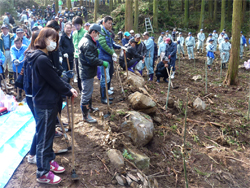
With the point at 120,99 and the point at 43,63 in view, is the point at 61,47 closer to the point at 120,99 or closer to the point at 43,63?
the point at 120,99

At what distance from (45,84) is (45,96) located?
16 cm

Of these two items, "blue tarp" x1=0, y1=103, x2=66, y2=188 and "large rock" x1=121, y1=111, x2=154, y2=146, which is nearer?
"blue tarp" x1=0, y1=103, x2=66, y2=188

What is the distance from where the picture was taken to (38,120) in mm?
2998

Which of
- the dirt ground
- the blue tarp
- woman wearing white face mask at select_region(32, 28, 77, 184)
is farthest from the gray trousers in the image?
woman wearing white face mask at select_region(32, 28, 77, 184)

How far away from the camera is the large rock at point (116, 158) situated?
3656 mm

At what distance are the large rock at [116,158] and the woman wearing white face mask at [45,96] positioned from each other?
38.3 inches

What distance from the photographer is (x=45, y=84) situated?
2.97m

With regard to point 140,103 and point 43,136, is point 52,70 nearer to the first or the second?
point 43,136

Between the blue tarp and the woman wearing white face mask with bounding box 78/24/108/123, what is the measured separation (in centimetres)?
135

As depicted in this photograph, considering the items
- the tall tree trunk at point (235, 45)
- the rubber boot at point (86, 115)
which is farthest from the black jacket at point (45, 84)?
the tall tree trunk at point (235, 45)

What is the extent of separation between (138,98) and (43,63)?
323cm

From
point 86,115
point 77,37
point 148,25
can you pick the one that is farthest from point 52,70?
point 148,25

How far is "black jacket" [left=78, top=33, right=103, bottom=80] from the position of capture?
14.9 ft

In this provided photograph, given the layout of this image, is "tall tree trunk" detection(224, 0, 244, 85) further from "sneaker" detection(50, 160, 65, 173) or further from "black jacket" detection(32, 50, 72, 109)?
"sneaker" detection(50, 160, 65, 173)
